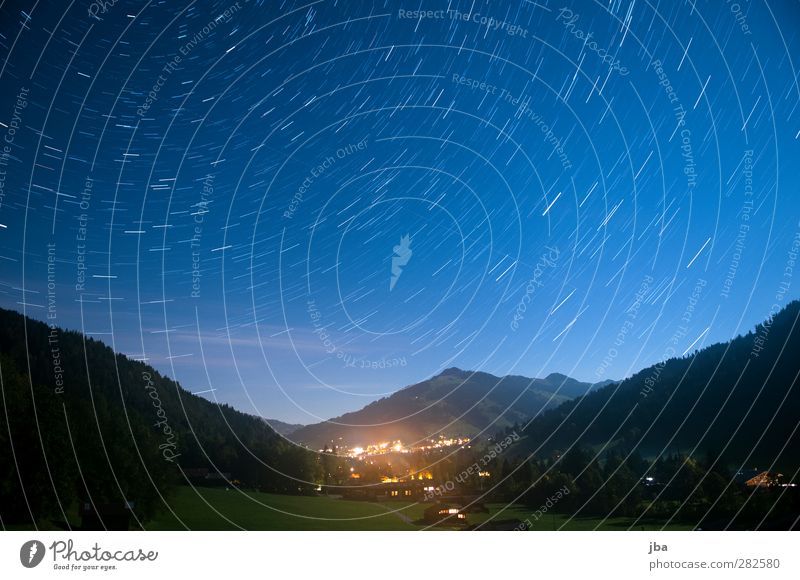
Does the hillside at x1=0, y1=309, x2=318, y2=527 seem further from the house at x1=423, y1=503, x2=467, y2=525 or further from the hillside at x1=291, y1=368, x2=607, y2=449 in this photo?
the house at x1=423, y1=503, x2=467, y2=525

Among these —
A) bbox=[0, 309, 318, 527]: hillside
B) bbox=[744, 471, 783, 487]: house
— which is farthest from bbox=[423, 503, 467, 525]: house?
bbox=[744, 471, 783, 487]: house

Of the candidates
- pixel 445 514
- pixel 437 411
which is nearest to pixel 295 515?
pixel 445 514

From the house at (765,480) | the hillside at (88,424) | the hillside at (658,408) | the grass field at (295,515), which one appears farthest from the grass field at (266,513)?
the house at (765,480)

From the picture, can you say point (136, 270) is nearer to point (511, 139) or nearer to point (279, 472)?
point (279, 472)

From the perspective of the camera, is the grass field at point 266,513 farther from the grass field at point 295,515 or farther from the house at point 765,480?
the house at point 765,480

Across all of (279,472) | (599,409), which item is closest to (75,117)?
(279,472)
